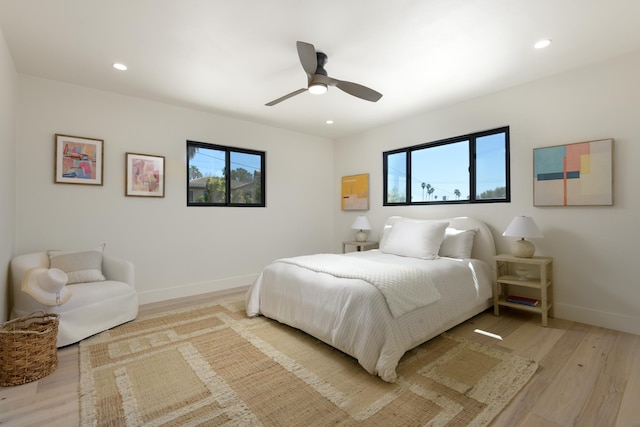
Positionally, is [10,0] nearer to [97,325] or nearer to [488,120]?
[97,325]

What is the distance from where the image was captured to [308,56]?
7.22 feet

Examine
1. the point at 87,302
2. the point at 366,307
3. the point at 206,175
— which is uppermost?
the point at 206,175

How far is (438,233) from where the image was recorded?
341 centimetres

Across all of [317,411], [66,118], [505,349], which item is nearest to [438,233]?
[505,349]

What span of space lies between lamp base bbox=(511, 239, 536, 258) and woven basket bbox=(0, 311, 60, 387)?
13.3 feet

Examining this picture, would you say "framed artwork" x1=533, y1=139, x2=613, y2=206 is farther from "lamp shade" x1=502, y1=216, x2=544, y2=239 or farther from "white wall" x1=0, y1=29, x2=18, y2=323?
"white wall" x1=0, y1=29, x2=18, y2=323

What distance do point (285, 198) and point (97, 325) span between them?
3.00 meters

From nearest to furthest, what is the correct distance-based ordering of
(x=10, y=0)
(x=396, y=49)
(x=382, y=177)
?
(x=10, y=0), (x=396, y=49), (x=382, y=177)

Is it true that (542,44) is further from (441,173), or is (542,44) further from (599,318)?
(599,318)

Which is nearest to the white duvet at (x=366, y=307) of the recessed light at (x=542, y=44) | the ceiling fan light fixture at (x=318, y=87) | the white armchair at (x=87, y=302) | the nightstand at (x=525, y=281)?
the nightstand at (x=525, y=281)

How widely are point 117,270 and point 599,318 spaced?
4760 mm

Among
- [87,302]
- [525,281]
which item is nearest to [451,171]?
[525,281]

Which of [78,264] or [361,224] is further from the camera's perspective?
[361,224]

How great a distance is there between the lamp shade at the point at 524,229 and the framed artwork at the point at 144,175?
4.05 m
